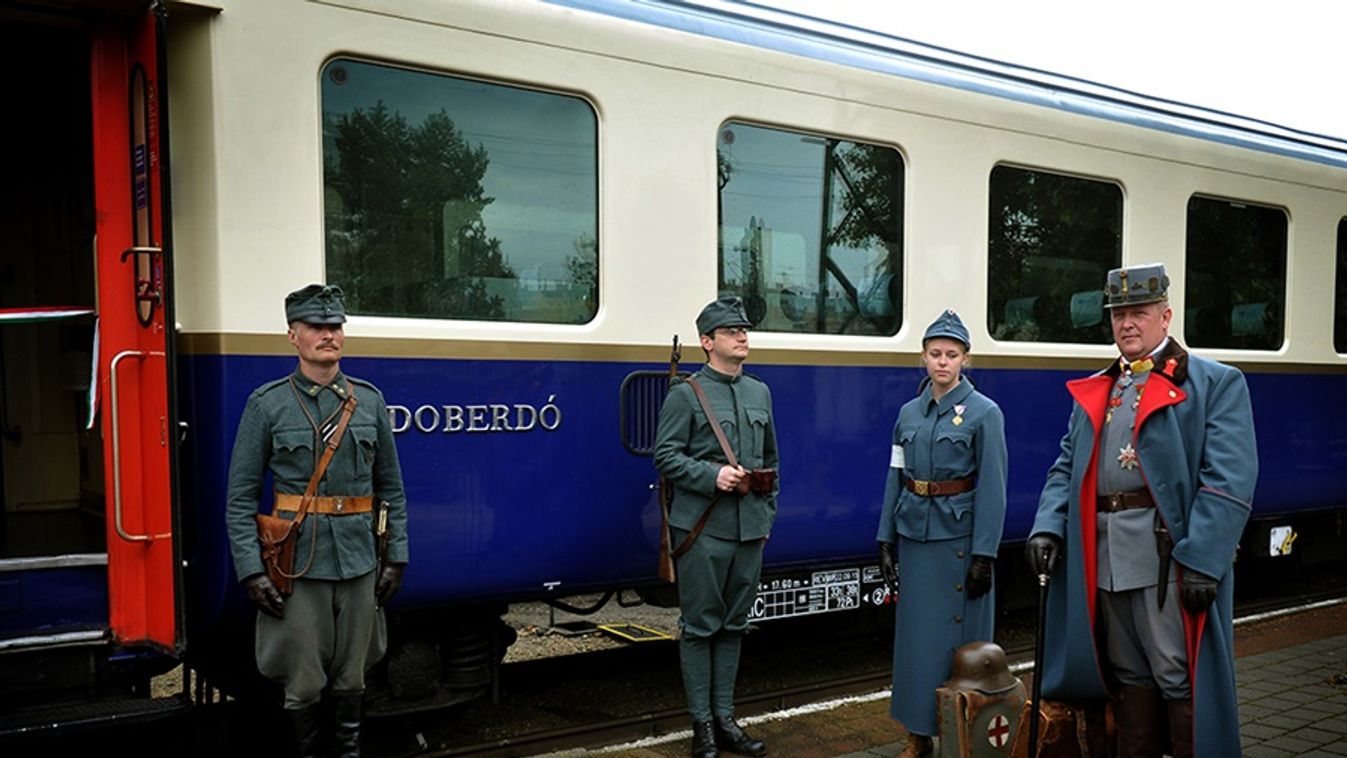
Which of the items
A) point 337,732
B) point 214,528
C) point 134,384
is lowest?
point 337,732

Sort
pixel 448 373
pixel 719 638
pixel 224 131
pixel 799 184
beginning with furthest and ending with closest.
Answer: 1. pixel 799 184
2. pixel 719 638
3. pixel 448 373
4. pixel 224 131

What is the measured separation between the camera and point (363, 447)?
12.6ft

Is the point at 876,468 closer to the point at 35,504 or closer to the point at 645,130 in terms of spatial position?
the point at 645,130

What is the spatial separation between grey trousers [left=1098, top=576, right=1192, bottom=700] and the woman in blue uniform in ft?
1.98

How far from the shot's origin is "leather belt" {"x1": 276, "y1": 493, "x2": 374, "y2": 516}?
3758mm

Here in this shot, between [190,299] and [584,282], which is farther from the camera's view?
[584,282]

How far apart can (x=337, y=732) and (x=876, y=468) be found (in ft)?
9.03

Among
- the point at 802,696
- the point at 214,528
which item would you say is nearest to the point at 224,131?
the point at 214,528

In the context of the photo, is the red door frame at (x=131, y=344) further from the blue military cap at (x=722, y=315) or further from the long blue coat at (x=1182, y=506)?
the long blue coat at (x=1182, y=506)

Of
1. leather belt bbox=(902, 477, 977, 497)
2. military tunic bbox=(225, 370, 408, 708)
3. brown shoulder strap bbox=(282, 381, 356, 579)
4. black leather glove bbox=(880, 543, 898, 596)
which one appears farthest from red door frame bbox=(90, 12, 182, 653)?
leather belt bbox=(902, 477, 977, 497)

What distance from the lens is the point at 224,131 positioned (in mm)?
3832

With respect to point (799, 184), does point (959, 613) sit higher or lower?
lower

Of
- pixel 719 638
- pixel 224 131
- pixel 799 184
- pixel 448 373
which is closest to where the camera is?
pixel 224 131

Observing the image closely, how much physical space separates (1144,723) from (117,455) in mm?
3599
